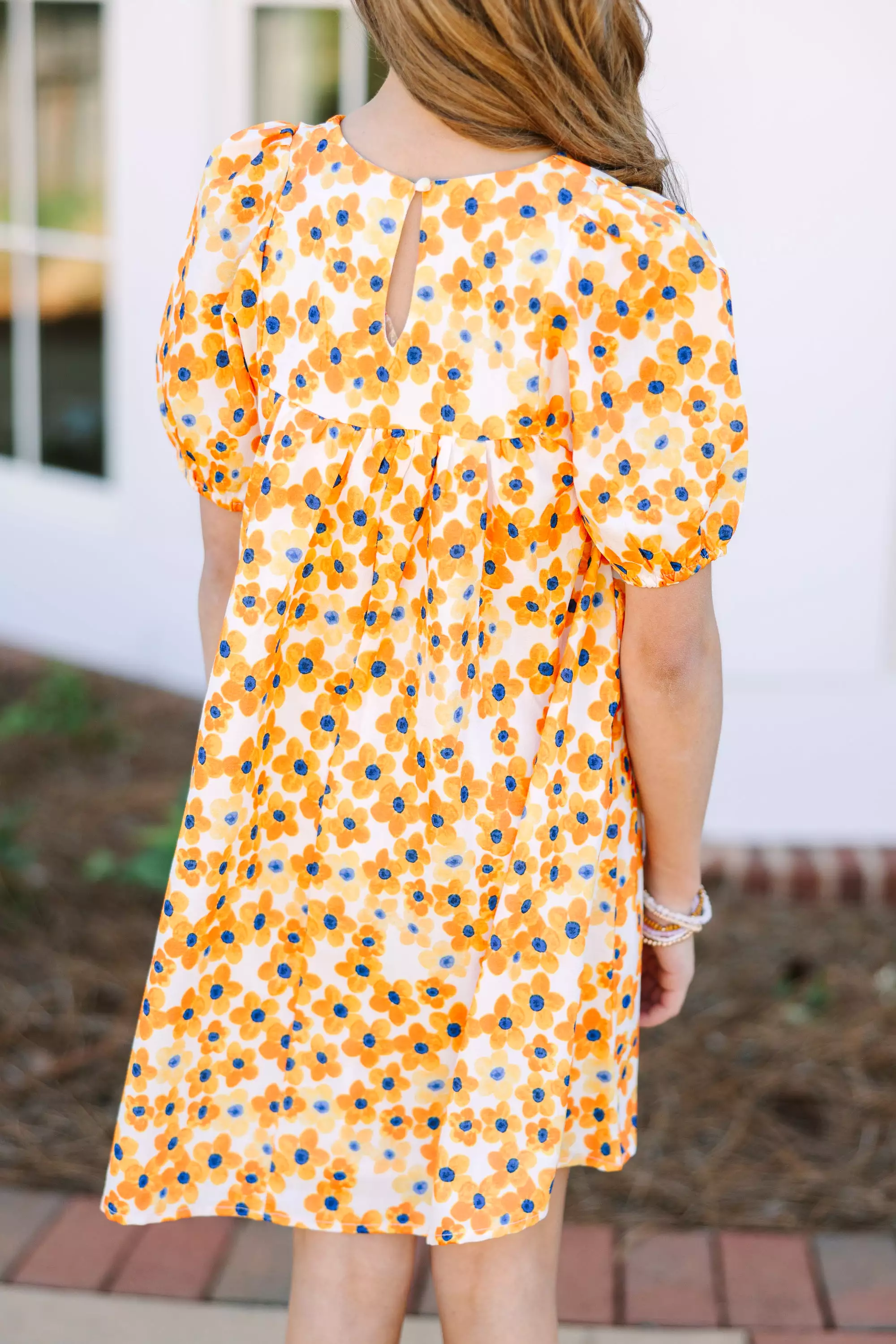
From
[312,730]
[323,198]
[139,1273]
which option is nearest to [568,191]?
[323,198]

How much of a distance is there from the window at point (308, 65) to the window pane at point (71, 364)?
0.83m

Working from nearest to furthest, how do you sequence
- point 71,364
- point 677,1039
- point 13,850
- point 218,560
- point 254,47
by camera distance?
point 218,560 < point 677,1039 < point 13,850 < point 254,47 < point 71,364

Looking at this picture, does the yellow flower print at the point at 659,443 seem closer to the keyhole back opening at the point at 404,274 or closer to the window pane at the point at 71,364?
the keyhole back opening at the point at 404,274

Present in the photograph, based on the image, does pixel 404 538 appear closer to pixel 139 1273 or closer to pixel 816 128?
pixel 139 1273

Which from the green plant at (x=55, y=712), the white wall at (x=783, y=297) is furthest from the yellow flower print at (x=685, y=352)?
the green plant at (x=55, y=712)

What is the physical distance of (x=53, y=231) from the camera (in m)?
4.46

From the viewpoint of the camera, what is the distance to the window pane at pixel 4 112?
443 centimetres

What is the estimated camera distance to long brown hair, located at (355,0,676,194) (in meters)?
1.22

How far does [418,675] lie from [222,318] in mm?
394

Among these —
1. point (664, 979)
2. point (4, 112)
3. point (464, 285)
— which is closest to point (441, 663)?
point (464, 285)

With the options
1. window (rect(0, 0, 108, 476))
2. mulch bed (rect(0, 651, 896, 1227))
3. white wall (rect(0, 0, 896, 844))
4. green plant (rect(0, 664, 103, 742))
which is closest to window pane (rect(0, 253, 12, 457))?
window (rect(0, 0, 108, 476))

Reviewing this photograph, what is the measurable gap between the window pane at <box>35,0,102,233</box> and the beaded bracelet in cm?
345

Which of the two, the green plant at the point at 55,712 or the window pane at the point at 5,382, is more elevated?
the window pane at the point at 5,382

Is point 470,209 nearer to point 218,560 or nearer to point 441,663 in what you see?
point 441,663
